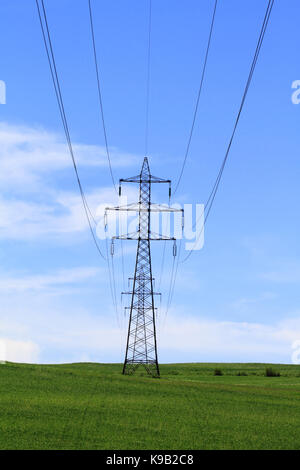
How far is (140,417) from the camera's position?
35.2 metres

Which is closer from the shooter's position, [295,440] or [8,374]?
[295,440]

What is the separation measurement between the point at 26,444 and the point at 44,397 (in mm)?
19473

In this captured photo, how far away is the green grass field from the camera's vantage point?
2666 centimetres

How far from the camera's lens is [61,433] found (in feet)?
92.5

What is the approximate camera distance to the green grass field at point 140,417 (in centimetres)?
2666

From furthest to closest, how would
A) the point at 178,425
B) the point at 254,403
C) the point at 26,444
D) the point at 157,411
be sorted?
the point at 254,403 < the point at 157,411 < the point at 178,425 < the point at 26,444

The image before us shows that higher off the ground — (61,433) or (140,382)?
(140,382)

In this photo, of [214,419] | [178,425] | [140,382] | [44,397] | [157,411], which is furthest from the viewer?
[140,382]

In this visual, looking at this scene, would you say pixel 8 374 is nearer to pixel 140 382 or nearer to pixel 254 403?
pixel 140 382

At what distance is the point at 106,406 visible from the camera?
40.2 metres

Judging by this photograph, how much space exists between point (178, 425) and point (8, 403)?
1298 centimetres
